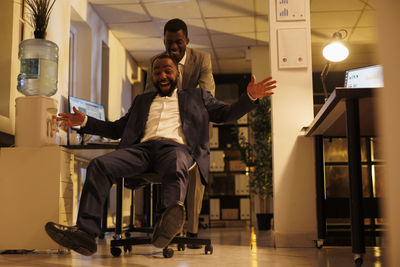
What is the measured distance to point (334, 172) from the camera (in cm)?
456

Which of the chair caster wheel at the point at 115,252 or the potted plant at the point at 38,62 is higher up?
the potted plant at the point at 38,62

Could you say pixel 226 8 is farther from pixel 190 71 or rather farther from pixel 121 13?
pixel 190 71

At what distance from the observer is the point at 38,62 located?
11.0ft

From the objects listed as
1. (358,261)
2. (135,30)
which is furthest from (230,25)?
(358,261)

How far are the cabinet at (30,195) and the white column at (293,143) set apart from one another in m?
1.54

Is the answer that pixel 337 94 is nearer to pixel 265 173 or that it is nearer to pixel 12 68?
pixel 12 68

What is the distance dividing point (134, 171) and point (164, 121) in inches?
15.7

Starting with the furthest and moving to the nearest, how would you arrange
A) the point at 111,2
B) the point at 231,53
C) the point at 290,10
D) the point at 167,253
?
the point at 231,53 → the point at 111,2 → the point at 290,10 → the point at 167,253

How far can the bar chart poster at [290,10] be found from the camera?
3.58 metres

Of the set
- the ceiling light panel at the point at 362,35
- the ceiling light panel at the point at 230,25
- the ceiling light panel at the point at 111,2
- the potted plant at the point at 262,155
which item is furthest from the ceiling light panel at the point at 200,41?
the ceiling light panel at the point at 362,35

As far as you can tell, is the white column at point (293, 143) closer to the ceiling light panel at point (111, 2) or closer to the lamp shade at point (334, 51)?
the lamp shade at point (334, 51)

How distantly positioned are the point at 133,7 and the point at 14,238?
3776 mm

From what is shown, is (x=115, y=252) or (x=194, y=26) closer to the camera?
(x=115, y=252)

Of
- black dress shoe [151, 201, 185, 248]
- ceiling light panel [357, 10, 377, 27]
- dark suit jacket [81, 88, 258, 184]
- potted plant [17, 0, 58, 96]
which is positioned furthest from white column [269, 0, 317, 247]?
ceiling light panel [357, 10, 377, 27]
